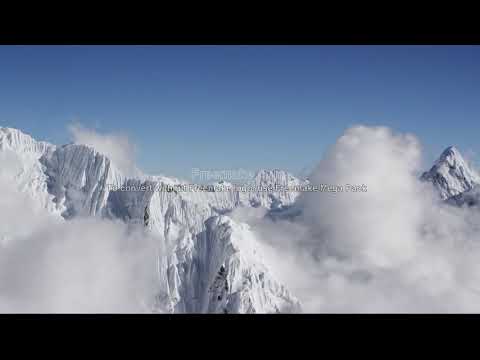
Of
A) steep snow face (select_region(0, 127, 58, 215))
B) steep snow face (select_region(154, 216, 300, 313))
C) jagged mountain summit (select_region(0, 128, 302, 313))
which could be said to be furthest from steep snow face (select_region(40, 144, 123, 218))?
steep snow face (select_region(154, 216, 300, 313))

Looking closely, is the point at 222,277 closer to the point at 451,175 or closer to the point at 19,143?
the point at 19,143

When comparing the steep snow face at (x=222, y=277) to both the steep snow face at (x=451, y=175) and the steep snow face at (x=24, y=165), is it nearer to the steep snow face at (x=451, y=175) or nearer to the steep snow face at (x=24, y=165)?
the steep snow face at (x=24, y=165)

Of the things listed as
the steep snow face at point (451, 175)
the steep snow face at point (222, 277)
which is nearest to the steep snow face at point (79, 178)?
the steep snow face at point (222, 277)

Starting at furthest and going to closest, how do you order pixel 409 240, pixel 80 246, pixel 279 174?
1. pixel 279 174
2. pixel 409 240
3. pixel 80 246
